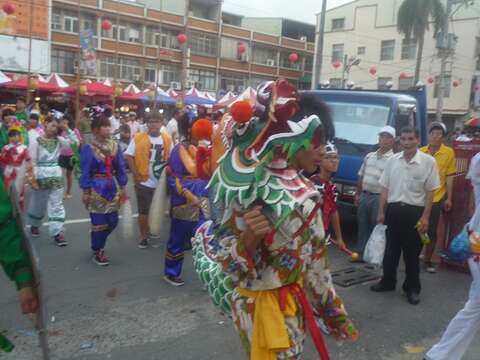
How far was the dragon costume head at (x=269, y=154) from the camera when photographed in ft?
7.06

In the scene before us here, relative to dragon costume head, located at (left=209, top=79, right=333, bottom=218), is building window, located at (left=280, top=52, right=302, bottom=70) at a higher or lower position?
higher

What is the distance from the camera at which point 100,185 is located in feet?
19.0

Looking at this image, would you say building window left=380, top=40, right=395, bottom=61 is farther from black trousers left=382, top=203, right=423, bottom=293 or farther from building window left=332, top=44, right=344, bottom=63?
black trousers left=382, top=203, right=423, bottom=293

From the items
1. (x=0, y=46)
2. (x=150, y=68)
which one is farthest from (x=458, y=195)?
(x=150, y=68)

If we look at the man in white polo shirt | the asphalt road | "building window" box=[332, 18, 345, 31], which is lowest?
the asphalt road

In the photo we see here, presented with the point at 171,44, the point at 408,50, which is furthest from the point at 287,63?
the point at 408,50

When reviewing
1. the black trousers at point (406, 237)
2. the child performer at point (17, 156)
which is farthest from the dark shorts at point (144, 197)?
the black trousers at point (406, 237)

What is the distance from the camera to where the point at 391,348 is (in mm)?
4129

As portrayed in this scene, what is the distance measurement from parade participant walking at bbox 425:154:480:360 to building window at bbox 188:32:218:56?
43919 millimetres

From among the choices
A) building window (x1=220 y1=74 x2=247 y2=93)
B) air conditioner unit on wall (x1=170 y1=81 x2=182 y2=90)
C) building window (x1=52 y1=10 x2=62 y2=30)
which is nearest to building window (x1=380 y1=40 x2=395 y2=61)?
building window (x1=220 y1=74 x2=247 y2=93)

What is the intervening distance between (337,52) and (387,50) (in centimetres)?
490

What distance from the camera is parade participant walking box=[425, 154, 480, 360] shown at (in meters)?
3.34

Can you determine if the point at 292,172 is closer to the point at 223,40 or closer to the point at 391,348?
the point at 391,348

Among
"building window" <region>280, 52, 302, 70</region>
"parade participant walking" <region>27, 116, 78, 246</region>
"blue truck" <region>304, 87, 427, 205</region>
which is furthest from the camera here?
"building window" <region>280, 52, 302, 70</region>
